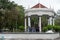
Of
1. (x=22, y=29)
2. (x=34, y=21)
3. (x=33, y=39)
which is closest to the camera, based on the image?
(x=33, y=39)

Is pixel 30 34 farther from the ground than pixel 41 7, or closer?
closer

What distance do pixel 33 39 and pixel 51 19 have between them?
8.60 m

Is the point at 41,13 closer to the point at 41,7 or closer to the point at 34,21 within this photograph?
the point at 41,7

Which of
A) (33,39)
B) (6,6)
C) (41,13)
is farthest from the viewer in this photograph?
(6,6)

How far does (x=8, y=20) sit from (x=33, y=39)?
1657 centimetres

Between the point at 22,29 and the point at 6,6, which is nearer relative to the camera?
the point at 22,29

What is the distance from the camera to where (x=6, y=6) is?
131 ft

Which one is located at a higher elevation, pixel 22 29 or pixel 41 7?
pixel 41 7

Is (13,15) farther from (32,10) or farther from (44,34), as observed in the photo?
(44,34)

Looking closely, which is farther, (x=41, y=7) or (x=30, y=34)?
(x=41, y=7)

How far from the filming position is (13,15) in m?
42.0

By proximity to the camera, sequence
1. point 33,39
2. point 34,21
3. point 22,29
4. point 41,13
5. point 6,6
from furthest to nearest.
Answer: point 34,21, point 6,6, point 22,29, point 41,13, point 33,39

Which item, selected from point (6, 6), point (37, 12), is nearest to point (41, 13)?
point (37, 12)

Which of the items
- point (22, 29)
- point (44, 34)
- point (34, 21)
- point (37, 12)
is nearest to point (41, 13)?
point (37, 12)
